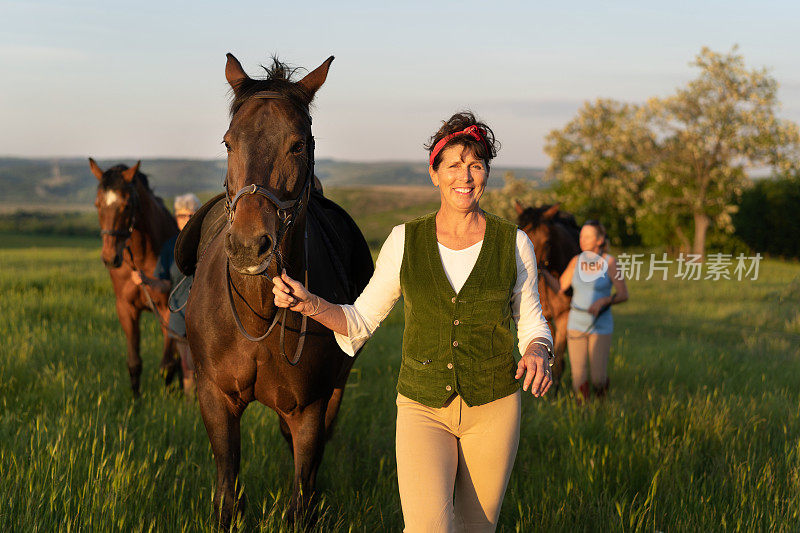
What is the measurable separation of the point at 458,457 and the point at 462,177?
4.10ft

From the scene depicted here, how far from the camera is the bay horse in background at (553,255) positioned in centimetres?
797

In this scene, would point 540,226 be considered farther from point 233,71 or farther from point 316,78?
point 233,71

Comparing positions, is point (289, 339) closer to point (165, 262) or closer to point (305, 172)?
point (305, 172)

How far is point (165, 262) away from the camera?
22.1ft

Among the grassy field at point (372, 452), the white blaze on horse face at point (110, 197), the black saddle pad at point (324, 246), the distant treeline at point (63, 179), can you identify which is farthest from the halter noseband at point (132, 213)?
the distant treeline at point (63, 179)

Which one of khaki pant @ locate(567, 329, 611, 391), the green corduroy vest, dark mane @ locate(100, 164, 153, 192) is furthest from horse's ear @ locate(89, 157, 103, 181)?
khaki pant @ locate(567, 329, 611, 391)

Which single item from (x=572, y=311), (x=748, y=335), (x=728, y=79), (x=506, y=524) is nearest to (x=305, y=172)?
(x=506, y=524)

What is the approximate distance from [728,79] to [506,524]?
38584mm

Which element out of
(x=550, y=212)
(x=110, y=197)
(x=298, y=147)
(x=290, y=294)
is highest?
(x=298, y=147)

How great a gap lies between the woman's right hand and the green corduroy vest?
431 mm

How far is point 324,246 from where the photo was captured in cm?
394

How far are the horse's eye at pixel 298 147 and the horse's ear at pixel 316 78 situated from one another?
1.48 ft

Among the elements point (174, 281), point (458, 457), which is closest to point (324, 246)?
point (458, 457)

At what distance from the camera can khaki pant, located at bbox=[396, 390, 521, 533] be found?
8.55 feet
